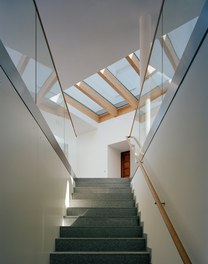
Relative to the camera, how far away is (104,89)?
10102 millimetres

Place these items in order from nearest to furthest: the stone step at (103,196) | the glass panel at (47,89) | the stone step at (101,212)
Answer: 1. the glass panel at (47,89)
2. the stone step at (101,212)
3. the stone step at (103,196)

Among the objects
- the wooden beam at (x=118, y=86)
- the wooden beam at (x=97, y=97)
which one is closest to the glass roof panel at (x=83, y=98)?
the wooden beam at (x=97, y=97)

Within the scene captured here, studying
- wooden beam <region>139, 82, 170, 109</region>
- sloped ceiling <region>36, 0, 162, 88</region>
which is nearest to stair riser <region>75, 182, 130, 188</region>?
wooden beam <region>139, 82, 170, 109</region>

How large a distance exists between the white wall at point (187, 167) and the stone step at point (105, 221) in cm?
142

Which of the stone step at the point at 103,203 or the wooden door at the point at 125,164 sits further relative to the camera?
the wooden door at the point at 125,164

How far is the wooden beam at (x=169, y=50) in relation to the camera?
261 centimetres

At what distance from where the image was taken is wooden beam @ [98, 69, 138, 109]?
9206 millimetres

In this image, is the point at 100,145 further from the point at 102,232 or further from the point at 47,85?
the point at 47,85

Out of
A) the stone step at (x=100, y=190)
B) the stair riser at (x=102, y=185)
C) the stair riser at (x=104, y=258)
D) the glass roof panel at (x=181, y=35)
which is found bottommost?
the stair riser at (x=104, y=258)

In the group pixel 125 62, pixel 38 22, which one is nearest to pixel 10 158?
pixel 38 22

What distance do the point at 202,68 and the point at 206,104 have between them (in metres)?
0.24

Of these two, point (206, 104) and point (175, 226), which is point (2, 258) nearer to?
point (175, 226)

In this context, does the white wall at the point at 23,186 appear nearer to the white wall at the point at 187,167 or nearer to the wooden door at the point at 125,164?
the white wall at the point at 187,167

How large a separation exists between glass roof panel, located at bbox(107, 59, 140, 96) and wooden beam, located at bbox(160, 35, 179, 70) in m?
5.69
